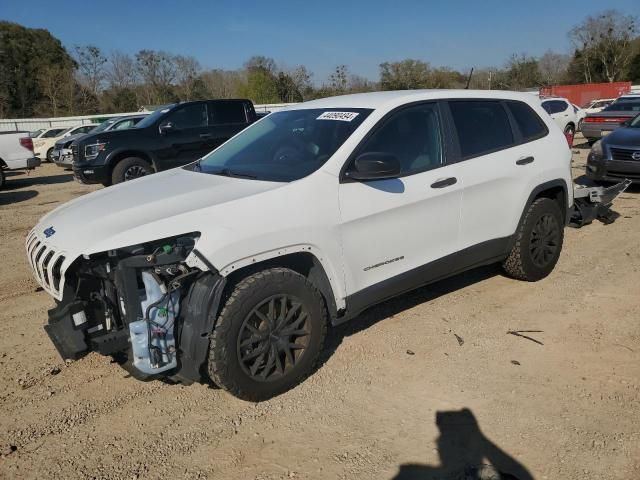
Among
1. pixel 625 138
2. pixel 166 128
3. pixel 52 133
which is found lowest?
pixel 625 138

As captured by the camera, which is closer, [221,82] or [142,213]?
[142,213]

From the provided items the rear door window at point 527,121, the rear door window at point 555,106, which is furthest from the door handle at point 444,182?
the rear door window at point 555,106

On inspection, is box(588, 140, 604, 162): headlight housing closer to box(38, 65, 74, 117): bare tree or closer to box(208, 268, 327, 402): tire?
box(208, 268, 327, 402): tire

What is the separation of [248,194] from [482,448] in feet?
6.32

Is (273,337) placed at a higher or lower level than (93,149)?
lower

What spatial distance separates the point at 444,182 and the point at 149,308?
7.49 ft

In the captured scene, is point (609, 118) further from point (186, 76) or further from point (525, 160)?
point (186, 76)

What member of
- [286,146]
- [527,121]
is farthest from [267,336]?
[527,121]

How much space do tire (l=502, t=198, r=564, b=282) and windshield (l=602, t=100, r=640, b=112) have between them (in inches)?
566

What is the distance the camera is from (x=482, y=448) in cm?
273

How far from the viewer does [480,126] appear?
4.29m

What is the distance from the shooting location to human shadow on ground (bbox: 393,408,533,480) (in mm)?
2531

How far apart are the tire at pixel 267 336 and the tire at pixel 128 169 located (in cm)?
770

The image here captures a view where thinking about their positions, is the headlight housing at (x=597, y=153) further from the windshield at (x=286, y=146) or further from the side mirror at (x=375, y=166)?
the side mirror at (x=375, y=166)
